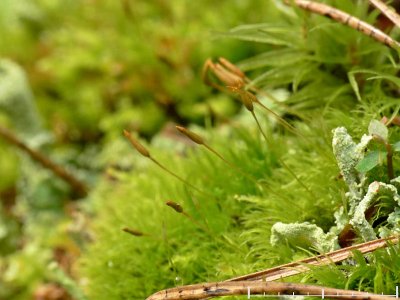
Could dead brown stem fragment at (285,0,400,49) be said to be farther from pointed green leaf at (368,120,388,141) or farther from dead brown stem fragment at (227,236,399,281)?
dead brown stem fragment at (227,236,399,281)

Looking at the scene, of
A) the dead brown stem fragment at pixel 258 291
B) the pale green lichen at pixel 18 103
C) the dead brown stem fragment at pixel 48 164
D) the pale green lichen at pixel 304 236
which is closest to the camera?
the dead brown stem fragment at pixel 258 291

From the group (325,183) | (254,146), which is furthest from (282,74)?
(325,183)

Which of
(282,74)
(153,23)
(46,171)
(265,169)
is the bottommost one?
(46,171)

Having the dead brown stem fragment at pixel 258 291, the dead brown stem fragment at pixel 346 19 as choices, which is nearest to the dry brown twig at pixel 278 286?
the dead brown stem fragment at pixel 258 291

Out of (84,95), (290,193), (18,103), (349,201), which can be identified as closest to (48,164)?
(18,103)

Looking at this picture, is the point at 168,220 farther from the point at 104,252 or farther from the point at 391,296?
the point at 391,296

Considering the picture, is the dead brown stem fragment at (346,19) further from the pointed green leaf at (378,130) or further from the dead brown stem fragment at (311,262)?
the dead brown stem fragment at (311,262)
